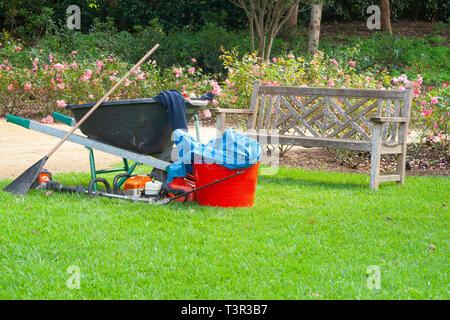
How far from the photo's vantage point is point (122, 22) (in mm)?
18781

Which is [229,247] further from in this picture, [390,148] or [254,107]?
[254,107]

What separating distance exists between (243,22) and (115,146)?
14702mm

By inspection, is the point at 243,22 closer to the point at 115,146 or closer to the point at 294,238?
the point at 115,146

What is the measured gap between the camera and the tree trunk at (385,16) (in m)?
18.6

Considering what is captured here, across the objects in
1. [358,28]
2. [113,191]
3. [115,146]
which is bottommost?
[113,191]

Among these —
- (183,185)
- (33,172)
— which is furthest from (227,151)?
(33,172)

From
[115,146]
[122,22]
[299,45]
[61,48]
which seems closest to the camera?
[115,146]

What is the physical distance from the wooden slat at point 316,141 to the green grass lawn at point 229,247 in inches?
28.1

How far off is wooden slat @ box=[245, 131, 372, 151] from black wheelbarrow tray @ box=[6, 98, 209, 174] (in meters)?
1.35

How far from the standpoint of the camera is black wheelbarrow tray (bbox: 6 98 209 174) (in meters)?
4.63

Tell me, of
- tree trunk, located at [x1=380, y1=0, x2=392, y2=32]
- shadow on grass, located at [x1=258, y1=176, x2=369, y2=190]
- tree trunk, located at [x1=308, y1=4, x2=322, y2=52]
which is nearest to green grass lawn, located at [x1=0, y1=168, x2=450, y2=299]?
shadow on grass, located at [x1=258, y1=176, x2=369, y2=190]

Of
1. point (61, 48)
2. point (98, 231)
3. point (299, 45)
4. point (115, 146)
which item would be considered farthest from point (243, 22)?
point (98, 231)

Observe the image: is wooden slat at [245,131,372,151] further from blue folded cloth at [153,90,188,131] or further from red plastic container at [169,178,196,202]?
blue folded cloth at [153,90,188,131]
